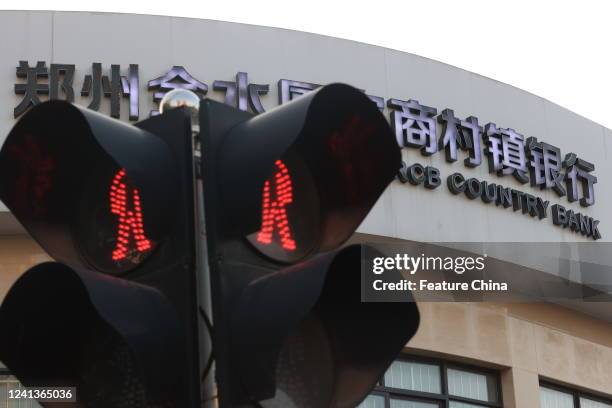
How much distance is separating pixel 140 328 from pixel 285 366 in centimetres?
72

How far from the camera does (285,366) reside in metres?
4.39

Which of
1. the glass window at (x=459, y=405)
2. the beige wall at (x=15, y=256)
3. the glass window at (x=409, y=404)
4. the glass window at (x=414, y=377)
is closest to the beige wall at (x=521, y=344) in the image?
the glass window at (x=414, y=377)

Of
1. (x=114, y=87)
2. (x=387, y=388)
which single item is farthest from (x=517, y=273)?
(x=114, y=87)

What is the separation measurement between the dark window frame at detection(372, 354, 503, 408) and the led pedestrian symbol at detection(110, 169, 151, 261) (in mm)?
11089

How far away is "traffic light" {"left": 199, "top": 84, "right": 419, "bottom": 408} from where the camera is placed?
3777 millimetres

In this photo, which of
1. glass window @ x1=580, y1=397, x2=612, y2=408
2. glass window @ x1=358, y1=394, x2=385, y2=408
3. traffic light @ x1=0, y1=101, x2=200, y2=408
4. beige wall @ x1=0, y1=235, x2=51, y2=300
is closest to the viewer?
traffic light @ x1=0, y1=101, x2=200, y2=408

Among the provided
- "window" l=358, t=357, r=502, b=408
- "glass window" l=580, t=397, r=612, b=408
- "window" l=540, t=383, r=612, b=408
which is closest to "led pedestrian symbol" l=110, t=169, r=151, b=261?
"window" l=358, t=357, r=502, b=408

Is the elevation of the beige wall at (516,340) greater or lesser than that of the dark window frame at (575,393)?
greater

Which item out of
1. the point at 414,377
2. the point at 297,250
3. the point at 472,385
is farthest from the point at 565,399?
the point at 297,250

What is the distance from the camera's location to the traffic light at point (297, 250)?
3777 mm

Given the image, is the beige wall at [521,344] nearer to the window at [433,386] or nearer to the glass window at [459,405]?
the window at [433,386]

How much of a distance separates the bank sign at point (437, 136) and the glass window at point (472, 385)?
7.55ft

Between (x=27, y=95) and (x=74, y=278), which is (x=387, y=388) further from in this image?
(x=74, y=278)

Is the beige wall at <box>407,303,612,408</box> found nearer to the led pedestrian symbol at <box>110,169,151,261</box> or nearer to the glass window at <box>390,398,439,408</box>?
the glass window at <box>390,398,439,408</box>
